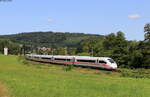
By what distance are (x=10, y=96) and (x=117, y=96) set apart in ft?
18.0

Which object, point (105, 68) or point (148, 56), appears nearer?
point (105, 68)

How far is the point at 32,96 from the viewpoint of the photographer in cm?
1516

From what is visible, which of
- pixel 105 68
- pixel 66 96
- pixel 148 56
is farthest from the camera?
pixel 148 56

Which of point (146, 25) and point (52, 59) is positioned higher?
point (146, 25)

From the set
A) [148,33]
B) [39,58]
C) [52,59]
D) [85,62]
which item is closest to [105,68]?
[85,62]

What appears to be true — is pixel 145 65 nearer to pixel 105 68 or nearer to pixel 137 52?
pixel 137 52

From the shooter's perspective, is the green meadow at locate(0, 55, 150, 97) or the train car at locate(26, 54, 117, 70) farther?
the train car at locate(26, 54, 117, 70)

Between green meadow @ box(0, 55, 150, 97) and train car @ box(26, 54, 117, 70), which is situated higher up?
train car @ box(26, 54, 117, 70)

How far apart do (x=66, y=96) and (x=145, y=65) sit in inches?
2624

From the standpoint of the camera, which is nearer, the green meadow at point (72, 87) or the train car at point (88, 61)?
the green meadow at point (72, 87)

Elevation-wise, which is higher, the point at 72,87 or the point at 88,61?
the point at 88,61

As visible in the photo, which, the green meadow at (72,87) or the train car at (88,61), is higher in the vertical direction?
the train car at (88,61)

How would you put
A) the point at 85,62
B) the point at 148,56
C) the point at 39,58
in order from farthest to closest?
1. the point at 39,58
2. the point at 148,56
3. the point at 85,62

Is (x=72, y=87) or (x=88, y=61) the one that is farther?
(x=88, y=61)
